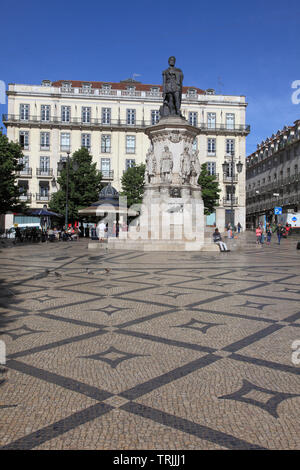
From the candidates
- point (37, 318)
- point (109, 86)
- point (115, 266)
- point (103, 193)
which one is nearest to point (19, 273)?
point (115, 266)

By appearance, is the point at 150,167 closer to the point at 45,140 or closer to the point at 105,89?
the point at 45,140

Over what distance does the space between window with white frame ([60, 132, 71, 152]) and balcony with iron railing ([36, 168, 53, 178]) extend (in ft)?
10.9

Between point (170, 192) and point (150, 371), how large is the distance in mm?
17475

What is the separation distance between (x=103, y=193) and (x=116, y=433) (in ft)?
101

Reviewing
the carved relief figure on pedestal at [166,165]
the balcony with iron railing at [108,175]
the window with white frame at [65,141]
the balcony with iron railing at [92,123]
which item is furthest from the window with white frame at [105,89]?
the carved relief figure on pedestal at [166,165]

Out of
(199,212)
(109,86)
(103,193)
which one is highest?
(109,86)

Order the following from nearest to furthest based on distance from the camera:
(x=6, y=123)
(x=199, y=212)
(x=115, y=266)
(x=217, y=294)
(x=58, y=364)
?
(x=58, y=364) < (x=217, y=294) < (x=115, y=266) < (x=199, y=212) < (x=6, y=123)

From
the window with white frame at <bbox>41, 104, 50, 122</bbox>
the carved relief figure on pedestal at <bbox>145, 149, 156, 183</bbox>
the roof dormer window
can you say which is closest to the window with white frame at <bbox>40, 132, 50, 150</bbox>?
the window with white frame at <bbox>41, 104, 50, 122</bbox>

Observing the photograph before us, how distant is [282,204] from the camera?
57656 mm

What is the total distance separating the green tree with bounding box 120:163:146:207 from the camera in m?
48.1

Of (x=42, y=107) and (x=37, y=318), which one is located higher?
(x=42, y=107)

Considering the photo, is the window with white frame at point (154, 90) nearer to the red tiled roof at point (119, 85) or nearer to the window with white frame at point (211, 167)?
the red tiled roof at point (119, 85)

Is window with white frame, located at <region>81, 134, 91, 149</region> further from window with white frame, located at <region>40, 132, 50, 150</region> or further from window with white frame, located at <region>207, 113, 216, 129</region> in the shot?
window with white frame, located at <region>207, 113, 216, 129</region>

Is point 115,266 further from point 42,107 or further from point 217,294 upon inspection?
point 42,107
